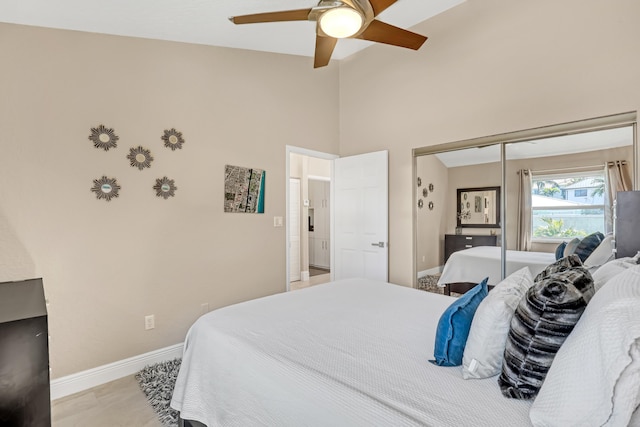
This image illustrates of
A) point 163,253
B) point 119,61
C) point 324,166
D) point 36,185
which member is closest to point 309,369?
point 163,253

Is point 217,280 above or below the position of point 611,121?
below

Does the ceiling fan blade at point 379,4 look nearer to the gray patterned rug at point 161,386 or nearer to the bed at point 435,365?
the bed at point 435,365

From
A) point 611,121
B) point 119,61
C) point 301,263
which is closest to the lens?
point 611,121

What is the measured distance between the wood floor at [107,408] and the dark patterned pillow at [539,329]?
203cm

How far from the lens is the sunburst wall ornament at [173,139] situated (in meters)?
2.80

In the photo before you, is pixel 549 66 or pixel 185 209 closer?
pixel 549 66

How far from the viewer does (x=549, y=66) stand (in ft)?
8.57

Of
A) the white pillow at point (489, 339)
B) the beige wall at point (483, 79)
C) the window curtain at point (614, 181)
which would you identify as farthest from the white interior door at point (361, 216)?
the white pillow at point (489, 339)

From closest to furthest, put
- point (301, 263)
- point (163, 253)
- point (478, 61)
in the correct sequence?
point (163, 253) → point (478, 61) → point (301, 263)

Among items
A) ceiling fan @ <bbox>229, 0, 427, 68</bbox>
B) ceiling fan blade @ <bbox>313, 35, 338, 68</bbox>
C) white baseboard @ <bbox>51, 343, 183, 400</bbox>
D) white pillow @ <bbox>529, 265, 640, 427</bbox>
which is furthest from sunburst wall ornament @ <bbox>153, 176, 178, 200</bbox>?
white pillow @ <bbox>529, 265, 640, 427</bbox>

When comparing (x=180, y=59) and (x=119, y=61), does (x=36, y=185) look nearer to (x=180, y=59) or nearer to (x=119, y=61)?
(x=119, y=61)

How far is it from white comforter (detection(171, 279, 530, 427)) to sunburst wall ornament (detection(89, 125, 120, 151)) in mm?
1636

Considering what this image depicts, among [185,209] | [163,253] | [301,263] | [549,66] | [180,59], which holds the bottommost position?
[301,263]

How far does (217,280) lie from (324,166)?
149 inches
